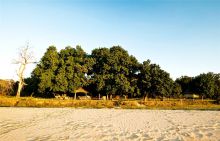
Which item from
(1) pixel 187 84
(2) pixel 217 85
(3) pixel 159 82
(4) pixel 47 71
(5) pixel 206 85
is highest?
(4) pixel 47 71

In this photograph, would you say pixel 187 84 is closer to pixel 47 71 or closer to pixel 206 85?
pixel 206 85

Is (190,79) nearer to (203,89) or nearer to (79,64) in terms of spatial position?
(203,89)

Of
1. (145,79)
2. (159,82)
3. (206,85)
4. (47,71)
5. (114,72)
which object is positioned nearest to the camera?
(47,71)

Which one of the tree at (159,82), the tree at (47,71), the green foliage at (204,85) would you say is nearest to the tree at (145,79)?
the tree at (159,82)

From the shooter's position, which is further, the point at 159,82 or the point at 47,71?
the point at 159,82

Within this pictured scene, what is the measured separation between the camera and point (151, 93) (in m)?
56.7

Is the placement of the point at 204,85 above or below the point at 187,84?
below

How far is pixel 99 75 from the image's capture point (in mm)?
55500

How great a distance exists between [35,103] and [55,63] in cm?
2035

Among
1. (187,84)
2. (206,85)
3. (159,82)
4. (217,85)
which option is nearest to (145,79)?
(159,82)

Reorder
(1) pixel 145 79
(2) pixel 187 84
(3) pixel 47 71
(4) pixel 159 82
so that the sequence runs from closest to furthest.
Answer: (3) pixel 47 71
(4) pixel 159 82
(1) pixel 145 79
(2) pixel 187 84

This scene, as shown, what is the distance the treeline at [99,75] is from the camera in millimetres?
52688

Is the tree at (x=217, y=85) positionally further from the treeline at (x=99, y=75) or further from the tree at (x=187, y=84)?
the treeline at (x=99, y=75)

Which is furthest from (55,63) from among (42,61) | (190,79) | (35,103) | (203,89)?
(190,79)
